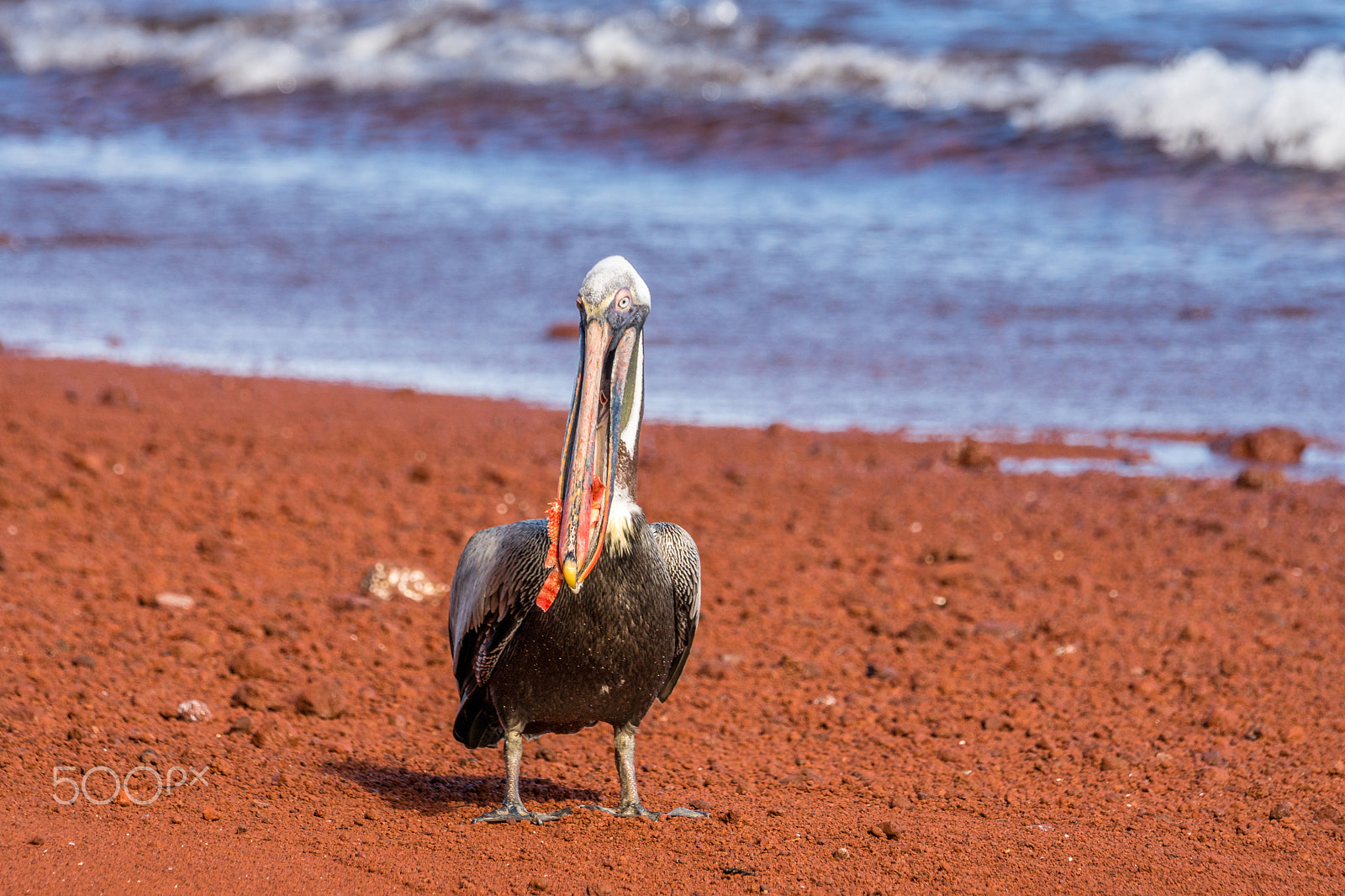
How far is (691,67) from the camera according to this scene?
19500 mm

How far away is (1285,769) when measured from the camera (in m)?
4.65

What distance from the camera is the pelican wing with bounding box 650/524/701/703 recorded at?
4.07 meters

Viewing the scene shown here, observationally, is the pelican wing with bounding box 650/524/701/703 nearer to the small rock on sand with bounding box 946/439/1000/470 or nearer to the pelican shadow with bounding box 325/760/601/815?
the pelican shadow with bounding box 325/760/601/815

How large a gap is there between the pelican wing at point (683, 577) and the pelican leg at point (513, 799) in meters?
0.47

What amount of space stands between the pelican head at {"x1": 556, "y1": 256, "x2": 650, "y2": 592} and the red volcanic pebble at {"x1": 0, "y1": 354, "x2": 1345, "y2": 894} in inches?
34.8

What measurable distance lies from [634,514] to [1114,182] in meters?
12.0

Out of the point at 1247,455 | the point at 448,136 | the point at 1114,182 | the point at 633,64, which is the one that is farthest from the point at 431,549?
the point at 633,64

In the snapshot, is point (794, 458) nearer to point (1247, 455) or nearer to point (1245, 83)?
A: point (1247, 455)

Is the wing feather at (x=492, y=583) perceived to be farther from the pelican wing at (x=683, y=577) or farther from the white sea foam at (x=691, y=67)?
the white sea foam at (x=691, y=67)

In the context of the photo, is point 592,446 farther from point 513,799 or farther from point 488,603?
point 513,799

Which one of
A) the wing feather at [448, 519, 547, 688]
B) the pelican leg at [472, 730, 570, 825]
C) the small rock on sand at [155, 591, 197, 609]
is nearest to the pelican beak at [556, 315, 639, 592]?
the wing feather at [448, 519, 547, 688]

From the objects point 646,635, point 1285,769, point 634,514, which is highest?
point 634,514

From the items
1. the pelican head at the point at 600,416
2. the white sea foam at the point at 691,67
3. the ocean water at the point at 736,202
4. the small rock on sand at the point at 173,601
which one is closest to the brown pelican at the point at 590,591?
the pelican head at the point at 600,416

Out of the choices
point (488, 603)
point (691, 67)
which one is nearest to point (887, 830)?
point (488, 603)
